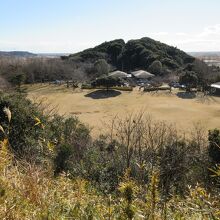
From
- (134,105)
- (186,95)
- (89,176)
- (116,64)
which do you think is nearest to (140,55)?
(116,64)

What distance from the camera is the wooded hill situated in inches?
2606

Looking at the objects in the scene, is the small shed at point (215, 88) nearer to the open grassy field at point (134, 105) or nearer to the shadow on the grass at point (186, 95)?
the shadow on the grass at point (186, 95)

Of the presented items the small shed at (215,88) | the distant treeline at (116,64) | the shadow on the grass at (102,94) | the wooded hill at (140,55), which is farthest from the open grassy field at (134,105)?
the wooded hill at (140,55)

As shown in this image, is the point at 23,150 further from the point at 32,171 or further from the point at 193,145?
the point at 193,145

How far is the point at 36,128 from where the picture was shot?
11422 millimetres

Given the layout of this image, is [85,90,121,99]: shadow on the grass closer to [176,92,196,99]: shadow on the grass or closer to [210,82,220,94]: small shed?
[176,92,196,99]: shadow on the grass

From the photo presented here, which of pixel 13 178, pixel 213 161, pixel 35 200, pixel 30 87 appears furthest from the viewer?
pixel 30 87

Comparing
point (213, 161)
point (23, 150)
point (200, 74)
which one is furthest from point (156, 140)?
point (200, 74)

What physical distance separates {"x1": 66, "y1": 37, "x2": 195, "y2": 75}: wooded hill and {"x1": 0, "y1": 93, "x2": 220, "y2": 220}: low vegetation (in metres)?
49.0

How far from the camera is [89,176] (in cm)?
976

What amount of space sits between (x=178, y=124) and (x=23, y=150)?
18499mm

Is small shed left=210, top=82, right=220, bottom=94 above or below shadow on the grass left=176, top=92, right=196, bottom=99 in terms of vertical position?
above

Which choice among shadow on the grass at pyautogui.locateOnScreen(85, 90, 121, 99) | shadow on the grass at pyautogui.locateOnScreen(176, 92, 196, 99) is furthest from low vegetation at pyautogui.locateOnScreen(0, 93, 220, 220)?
shadow on the grass at pyautogui.locateOnScreen(85, 90, 121, 99)

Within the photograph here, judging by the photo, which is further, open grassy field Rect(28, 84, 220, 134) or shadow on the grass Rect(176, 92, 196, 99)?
shadow on the grass Rect(176, 92, 196, 99)
